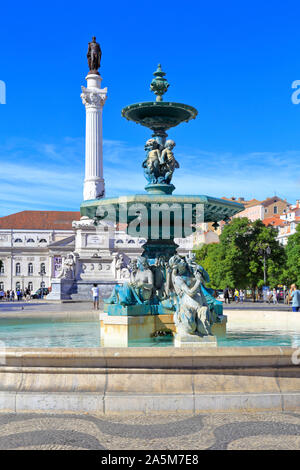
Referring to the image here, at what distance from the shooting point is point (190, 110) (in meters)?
11.1

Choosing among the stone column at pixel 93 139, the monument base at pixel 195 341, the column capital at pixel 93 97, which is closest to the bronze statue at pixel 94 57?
the stone column at pixel 93 139

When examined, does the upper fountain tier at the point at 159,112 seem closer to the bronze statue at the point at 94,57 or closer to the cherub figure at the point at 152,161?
the cherub figure at the point at 152,161

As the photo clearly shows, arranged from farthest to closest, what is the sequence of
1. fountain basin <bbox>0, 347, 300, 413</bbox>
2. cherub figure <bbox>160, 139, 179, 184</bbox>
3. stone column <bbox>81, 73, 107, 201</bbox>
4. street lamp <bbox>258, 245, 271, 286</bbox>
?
stone column <bbox>81, 73, 107, 201</bbox>
street lamp <bbox>258, 245, 271, 286</bbox>
cherub figure <bbox>160, 139, 179, 184</bbox>
fountain basin <bbox>0, 347, 300, 413</bbox>

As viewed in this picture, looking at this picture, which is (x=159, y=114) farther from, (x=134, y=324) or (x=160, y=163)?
(x=134, y=324)

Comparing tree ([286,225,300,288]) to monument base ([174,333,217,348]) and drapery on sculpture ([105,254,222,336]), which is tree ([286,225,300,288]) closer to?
drapery on sculpture ([105,254,222,336])

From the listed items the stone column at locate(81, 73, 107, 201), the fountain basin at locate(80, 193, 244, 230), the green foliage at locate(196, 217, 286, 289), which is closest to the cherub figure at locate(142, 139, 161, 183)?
the fountain basin at locate(80, 193, 244, 230)

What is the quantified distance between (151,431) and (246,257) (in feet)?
153

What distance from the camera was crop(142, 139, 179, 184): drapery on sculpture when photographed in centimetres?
1138

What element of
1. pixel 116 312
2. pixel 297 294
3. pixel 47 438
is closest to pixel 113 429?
pixel 47 438

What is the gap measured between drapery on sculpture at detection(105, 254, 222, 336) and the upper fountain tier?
282cm

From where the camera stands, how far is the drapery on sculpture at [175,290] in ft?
24.6

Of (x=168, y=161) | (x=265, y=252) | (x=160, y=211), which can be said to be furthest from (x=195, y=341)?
(x=265, y=252)

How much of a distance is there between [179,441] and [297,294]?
11928 mm

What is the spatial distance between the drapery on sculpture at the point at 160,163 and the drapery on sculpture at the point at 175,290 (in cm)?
178
